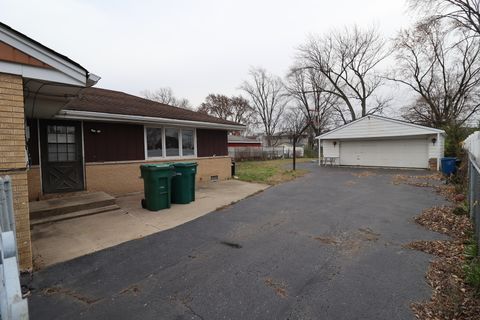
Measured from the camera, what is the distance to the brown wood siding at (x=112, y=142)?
820 centimetres

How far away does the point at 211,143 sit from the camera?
1195 centimetres

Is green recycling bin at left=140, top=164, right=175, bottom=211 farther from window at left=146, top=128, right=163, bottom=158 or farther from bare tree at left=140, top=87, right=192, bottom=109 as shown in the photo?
bare tree at left=140, top=87, right=192, bottom=109

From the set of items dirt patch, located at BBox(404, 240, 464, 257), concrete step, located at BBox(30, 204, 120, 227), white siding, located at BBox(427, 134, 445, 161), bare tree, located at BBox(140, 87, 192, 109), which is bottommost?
dirt patch, located at BBox(404, 240, 464, 257)

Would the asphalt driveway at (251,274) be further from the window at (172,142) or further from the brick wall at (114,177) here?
the window at (172,142)

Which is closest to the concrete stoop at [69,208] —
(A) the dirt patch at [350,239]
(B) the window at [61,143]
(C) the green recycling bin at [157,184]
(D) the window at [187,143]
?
(C) the green recycling bin at [157,184]

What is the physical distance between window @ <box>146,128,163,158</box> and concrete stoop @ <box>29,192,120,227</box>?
310 cm

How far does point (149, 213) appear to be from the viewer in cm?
645

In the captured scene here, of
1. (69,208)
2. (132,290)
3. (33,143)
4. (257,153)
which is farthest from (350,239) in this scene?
(257,153)

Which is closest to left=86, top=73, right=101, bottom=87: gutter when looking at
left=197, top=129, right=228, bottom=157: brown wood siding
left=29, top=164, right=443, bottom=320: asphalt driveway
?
left=29, top=164, right=443, bottom=320: asphalt driveway

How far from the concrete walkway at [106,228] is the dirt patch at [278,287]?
2884 millimetres

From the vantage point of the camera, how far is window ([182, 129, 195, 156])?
1084 centimetres

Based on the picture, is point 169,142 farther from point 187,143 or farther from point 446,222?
point 446,222

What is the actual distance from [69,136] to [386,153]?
18079 mm

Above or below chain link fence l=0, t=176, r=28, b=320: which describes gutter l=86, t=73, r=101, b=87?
above
